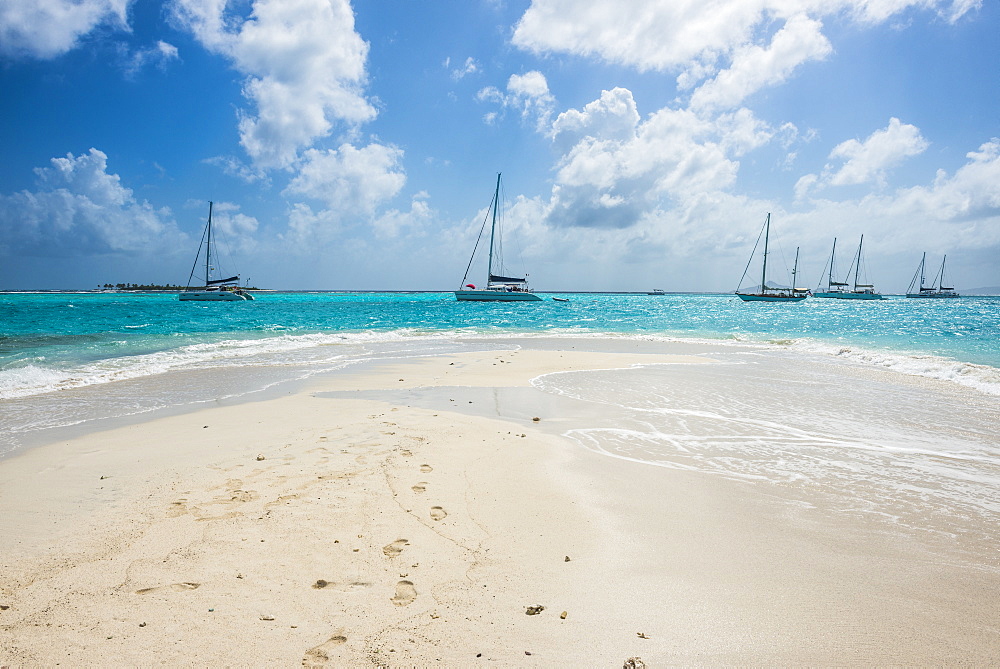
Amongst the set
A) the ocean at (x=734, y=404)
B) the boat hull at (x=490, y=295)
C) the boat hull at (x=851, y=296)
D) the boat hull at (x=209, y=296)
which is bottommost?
the boat hull at (x=209, y=296)

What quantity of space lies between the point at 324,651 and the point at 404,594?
0.68 m

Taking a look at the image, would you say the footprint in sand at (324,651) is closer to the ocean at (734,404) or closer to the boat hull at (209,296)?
the ocean at (734,404)

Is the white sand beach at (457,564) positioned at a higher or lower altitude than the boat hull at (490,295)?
lower

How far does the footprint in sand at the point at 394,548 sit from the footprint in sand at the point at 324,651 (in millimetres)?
Answer: 973

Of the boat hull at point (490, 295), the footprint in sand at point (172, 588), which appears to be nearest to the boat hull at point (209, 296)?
the boat hull at point (490, 295)

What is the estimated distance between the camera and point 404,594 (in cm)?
344

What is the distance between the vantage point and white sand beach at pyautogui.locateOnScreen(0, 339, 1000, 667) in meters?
2.96

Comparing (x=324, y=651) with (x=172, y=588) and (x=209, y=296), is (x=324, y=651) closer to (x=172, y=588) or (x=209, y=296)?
(x=172, y=588)

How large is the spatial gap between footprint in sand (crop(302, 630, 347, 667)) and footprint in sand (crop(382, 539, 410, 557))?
38.3 inches

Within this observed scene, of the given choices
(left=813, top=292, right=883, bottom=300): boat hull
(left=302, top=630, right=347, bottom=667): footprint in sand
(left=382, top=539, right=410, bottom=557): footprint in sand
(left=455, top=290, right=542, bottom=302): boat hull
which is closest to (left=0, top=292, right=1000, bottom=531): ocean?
(left=382, top=539, right=410, bottom=557): footprint in sand

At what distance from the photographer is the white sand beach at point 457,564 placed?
2.96m

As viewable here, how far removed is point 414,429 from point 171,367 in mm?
11839

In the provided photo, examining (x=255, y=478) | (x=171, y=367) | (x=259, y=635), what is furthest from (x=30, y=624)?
(x=171, y=367)

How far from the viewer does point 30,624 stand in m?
→ 3.03
